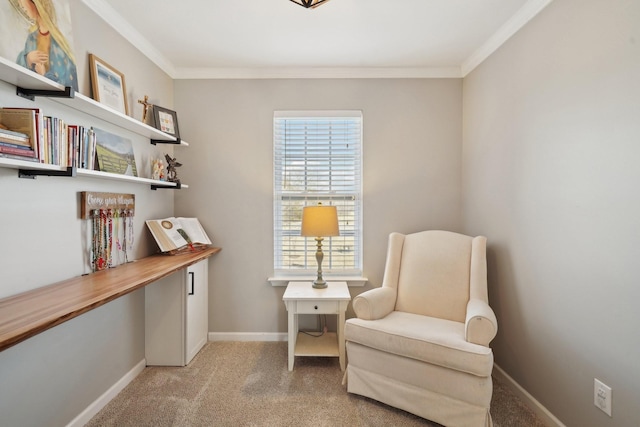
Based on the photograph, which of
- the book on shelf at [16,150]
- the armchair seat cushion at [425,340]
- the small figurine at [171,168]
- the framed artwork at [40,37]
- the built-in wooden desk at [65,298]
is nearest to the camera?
the built-in wooden desk at [65,298]

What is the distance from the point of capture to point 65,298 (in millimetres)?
1371

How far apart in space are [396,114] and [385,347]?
2.02 metres

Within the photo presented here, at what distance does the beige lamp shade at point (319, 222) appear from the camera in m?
2.50

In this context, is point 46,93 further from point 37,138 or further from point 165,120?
point 165,120

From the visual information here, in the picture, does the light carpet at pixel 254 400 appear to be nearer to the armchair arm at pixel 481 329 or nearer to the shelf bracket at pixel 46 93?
the armchair arm at pixel 481 329

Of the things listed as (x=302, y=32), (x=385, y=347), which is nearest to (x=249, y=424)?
(x=385, y=347)

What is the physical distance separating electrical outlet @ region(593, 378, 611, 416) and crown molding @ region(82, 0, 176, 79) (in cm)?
343

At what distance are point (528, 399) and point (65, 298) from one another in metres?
2.64

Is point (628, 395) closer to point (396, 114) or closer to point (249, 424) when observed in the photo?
point (249, 424)

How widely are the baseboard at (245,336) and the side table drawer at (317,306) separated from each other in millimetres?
676

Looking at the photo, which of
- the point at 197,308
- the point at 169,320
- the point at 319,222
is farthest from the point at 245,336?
the point at 319,222

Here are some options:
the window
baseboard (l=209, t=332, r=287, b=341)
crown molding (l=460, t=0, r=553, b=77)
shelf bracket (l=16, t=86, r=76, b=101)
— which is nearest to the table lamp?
the window

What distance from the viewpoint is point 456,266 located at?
2.34 meters

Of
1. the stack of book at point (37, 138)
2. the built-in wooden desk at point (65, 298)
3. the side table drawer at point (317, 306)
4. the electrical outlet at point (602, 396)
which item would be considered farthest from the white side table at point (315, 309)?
the stack of book at point (37, 138)
